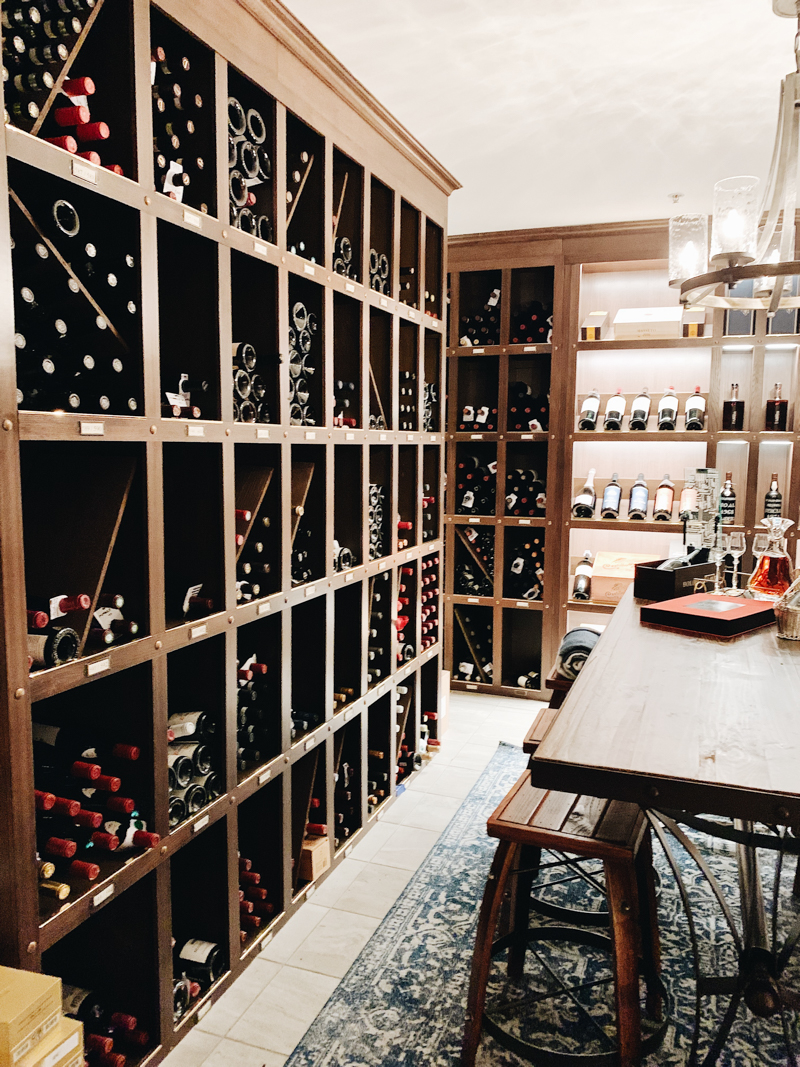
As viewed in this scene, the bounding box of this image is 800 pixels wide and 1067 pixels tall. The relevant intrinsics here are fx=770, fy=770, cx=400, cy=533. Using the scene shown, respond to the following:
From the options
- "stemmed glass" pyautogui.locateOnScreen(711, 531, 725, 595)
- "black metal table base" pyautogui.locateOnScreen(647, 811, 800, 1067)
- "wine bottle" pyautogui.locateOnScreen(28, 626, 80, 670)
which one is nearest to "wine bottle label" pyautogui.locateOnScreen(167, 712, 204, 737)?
"wine bottle" pyautogui.locateOnScreen(28, 626, 80, 670)

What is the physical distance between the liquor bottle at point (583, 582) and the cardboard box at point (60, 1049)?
4000 millimetres

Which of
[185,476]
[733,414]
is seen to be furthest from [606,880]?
[733,414]

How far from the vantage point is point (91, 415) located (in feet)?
5.79

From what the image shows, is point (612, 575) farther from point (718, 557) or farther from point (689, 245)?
point (689, 245)

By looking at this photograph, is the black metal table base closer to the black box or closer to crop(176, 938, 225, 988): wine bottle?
the black box

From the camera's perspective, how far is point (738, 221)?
86.6 inches

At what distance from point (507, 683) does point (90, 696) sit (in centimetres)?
377

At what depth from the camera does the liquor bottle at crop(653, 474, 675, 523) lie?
4.91m

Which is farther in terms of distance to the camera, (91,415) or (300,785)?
(300,785)

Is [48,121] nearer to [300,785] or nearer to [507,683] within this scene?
[300,785]

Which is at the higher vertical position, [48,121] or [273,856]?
[48,121]

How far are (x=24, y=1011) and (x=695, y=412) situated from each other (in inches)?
178

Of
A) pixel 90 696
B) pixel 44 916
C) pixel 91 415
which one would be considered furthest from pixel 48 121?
pixel 44 916

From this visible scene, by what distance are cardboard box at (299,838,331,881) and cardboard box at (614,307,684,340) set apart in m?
3.62
